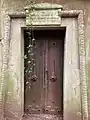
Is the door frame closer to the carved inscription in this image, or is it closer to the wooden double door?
the carved inscription

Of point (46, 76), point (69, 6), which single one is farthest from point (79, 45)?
point (46, 76)

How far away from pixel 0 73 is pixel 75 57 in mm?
1493

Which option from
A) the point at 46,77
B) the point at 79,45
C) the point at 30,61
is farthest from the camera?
the point at 46,77

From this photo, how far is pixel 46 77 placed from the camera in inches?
238

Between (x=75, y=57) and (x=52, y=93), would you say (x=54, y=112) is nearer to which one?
(x=52, y=93)

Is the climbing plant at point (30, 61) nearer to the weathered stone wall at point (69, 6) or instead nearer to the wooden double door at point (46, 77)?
the wooden double door at point (46, 77)

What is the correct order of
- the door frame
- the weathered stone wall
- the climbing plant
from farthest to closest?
the climbing plant
the weathered stone wall
the door frame

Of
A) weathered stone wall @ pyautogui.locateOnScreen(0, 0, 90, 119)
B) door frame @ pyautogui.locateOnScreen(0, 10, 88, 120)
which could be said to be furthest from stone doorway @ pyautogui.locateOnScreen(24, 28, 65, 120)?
weathered stone wall @ pyautogui.locateOnScreen(0, 0, 90, 119)

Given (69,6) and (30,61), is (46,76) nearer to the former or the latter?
(30,61)

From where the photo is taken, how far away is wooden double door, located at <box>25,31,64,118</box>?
6.02 meters

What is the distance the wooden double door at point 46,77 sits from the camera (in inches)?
237

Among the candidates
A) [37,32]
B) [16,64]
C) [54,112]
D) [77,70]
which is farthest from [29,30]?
[54,112]

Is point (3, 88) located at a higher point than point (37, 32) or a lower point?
lower

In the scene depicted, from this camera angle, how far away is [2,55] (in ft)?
18.7
